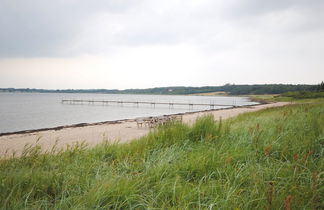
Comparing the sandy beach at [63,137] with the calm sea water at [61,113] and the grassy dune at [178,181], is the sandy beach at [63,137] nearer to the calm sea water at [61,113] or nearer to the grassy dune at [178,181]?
the grassy dune at [178,181]

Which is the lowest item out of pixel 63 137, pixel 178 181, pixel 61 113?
pixel 61 113

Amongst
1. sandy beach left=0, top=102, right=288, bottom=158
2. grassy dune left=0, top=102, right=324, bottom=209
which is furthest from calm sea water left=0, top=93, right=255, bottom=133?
grassy dune left=0, top=102, right=324, bottom=209

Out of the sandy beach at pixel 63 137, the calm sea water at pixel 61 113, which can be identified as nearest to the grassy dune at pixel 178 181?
the sandy beach at pixel 63 137

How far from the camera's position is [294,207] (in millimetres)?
1854

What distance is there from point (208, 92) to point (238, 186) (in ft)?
623

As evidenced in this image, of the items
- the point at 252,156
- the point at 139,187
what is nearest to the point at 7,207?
the point at 139,187

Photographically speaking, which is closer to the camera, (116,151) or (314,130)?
(116,151)

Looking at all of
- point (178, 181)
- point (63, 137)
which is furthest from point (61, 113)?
point (178, 181)

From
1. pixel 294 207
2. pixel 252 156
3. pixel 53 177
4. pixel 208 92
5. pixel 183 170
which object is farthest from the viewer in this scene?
pixel 208 92

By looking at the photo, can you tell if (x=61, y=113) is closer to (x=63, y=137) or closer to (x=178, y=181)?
(x=63, y=137)

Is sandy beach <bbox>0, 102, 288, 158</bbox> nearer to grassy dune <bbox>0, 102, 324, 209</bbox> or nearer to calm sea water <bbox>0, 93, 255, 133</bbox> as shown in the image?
grassy dune <bbox>0, 102, 324, 209</bbox>

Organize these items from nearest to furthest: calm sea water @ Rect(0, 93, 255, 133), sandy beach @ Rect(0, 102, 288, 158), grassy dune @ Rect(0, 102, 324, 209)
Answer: grassy dune @ Rect(0, 102, 324, 209), sandy beach @ Rect(0, 102, 288, 158), calm sea water @ Rect(0, 93, 255, 133)

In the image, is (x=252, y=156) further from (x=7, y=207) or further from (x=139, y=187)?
(x=7, y=207)

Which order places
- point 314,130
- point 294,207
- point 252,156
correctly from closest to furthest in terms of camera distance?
point 294,207 → point 252,156 → point 314,130
